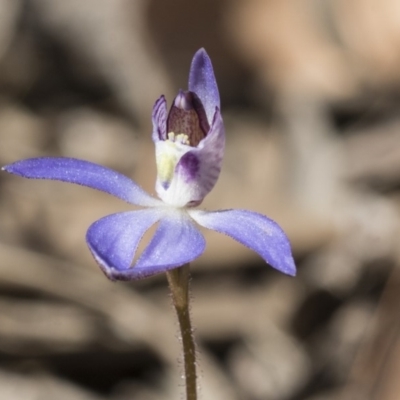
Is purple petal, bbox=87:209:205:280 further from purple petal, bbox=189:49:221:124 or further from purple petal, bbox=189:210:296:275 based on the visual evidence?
purple petal, bbox=189:49:221:124

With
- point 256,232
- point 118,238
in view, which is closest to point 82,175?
point 118,238

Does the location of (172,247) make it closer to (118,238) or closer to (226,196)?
(118,238)

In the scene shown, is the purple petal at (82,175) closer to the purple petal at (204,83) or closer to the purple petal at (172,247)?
the purple petal at (172,247)

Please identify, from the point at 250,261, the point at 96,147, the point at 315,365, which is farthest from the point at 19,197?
the point at 315,365

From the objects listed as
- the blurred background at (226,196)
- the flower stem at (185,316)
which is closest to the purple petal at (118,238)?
the flower stem at (185,316)

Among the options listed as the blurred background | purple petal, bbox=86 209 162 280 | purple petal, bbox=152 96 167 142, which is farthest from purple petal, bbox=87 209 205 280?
the blurred background

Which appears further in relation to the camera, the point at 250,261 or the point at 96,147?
the point at 96,147

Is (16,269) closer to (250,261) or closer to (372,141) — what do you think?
(250,261)
